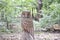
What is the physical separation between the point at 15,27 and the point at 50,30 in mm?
1990

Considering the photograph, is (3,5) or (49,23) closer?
(3,5)

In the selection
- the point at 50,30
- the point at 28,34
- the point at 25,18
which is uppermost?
the point at 25,18

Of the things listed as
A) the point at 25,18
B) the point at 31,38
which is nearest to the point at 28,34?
the point at 31,38

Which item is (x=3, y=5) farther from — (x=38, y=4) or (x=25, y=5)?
(x=38, y=4)

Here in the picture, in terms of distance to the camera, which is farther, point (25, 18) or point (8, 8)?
point (8, 8)

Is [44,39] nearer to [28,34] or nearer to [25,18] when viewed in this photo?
[28,34]

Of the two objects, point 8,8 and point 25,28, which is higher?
point 8,8

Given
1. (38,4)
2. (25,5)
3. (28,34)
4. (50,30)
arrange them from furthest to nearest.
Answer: (38,4)
(25,5)
(50,30)
(28,34)

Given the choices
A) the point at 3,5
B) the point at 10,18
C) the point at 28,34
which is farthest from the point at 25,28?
the point at 10,18

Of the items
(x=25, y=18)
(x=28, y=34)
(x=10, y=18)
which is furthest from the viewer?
(x=10, y=18)

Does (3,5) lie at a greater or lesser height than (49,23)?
greater

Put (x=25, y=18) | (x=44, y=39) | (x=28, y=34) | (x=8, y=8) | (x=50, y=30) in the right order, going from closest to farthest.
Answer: (x=25, y=18) < (x=28, y=34) < (x=44, y=39) < (x=8, y=8) < (x=50, y=30)

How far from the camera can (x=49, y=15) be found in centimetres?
865

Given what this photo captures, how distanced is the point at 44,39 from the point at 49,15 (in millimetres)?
2777
